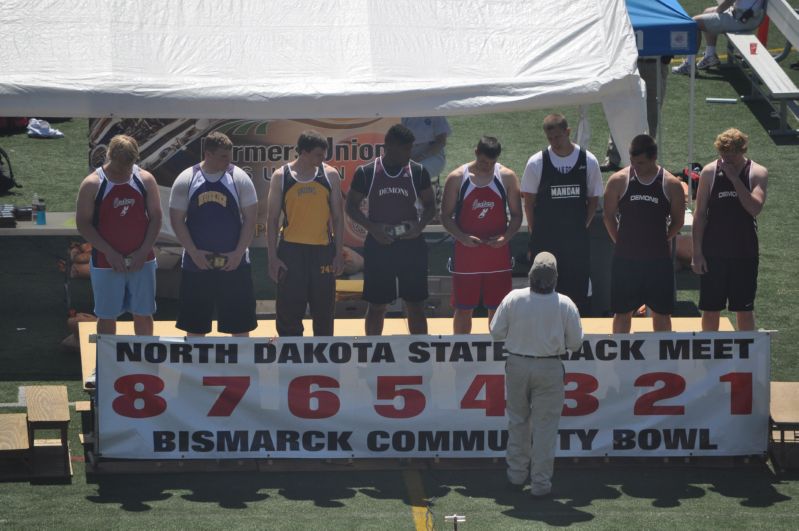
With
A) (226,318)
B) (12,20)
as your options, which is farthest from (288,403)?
(12,20)

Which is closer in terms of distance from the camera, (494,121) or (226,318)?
(226,318)

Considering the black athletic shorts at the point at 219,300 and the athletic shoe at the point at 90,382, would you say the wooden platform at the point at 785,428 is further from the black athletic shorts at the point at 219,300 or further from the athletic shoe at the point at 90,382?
the athletic shoe at the point at 90,382

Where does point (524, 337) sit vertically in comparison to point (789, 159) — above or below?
below

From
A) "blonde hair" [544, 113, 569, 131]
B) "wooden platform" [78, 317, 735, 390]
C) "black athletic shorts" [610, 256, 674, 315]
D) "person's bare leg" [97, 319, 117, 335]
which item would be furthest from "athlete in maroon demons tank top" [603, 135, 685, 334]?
"person's bare leg" [97, 319, 117, 335]

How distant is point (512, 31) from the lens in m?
11.0

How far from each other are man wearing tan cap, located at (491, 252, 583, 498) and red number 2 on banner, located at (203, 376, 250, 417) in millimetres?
1633

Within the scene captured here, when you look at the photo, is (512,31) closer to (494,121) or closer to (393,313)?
(393,313)

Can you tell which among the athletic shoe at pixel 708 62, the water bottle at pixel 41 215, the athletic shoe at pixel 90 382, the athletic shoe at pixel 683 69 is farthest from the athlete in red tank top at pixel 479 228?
the athletic shoe at pixel 708 62

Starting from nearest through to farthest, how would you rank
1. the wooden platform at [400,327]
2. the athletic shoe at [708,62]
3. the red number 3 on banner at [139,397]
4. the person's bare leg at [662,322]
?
the red number 3 on banner at [139,397], the person's bare leg at [662,322], the wooden platform at [400,327], the athletic shoe at [708,62]

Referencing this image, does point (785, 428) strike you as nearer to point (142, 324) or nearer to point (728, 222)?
point (728, 222)

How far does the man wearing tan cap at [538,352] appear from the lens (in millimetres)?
8062

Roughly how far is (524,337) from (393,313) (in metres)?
4.03

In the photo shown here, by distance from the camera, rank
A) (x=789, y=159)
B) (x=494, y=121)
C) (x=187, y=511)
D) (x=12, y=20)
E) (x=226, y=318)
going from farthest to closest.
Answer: (x=494, y=121), (x=789, y=159), (x=12, y=20), (x=226, y=318), (x=187, y=511)

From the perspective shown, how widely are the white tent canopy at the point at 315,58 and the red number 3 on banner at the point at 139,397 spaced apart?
2.41 m
